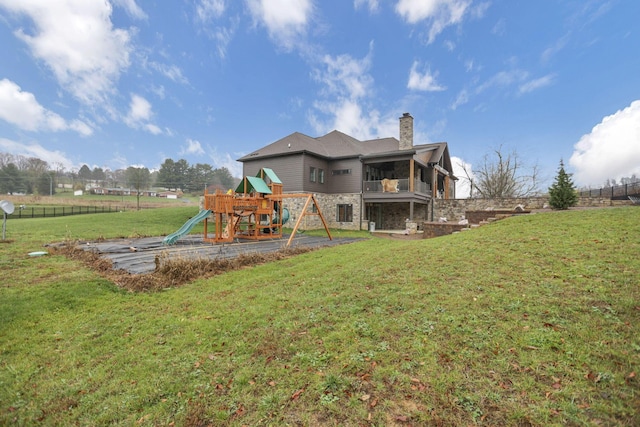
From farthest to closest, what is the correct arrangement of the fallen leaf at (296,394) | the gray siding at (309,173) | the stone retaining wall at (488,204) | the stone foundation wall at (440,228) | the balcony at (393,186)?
the gray siding at (309,173) < the balcony at (393,186) < the stone retaining wall at (488,204) < the stone foundation wall at (440,228) < the fallen leaf at (296,394)

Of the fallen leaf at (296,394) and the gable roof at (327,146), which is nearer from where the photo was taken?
the fallen leaf at (296,394)

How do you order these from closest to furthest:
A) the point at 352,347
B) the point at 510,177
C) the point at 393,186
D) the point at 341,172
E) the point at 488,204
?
the point at 352,347 < the point at 488,204 < the point at 393,186 < the point at 341,172 < the point at 510,177

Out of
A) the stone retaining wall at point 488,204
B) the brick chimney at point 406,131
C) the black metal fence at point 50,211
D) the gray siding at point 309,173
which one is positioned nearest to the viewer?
the stone retaining wall at point 488,204

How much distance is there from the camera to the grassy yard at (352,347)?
2.33 meters

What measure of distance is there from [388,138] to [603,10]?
1406 centimetres

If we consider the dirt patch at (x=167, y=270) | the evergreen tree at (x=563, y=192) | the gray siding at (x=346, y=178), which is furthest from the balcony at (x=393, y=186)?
the dirt patch at (x=167, y=270)

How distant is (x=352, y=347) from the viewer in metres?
3.20

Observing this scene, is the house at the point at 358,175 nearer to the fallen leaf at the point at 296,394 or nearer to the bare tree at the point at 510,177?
the bare tree at the point at 510,177

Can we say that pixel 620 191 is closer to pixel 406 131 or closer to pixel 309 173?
pixel 406 131

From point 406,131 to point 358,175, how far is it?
464cm

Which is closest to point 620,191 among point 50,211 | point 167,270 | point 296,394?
point 296,394

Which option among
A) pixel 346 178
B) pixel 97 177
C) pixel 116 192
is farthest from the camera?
pixel 97 177

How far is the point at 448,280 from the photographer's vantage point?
484 cm

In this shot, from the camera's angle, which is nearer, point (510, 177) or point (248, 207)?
point (248, 207)
